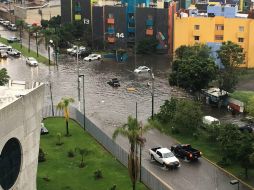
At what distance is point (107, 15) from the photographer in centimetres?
8381

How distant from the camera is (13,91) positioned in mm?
31000

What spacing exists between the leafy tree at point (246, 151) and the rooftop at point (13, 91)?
14.3m

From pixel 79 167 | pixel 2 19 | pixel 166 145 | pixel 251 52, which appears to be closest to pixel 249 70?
pixel 251 52

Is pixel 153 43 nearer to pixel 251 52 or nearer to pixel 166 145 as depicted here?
pixel 251 52

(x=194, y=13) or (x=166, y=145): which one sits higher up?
(x=194, y=13)

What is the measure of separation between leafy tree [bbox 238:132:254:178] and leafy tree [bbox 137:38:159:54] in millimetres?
45274

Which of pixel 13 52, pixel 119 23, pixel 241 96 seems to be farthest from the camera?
pixel 119 23

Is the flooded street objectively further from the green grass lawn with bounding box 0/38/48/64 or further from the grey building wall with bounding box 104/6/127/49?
the grey building wall with bounding box 104/6/127/49

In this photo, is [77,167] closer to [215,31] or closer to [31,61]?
[31,61]

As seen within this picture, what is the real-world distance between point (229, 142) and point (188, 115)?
725 cm

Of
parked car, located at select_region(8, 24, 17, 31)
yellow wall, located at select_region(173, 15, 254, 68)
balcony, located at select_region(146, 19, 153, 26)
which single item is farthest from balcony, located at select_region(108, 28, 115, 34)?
parked car, located at select_region(8, 24, 17, 31)

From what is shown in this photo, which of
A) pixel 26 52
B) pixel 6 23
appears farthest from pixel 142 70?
pixel 6 23

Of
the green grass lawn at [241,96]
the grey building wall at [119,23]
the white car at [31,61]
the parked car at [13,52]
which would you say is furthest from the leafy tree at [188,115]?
the parked car at [13,52]

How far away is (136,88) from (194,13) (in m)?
20.4
